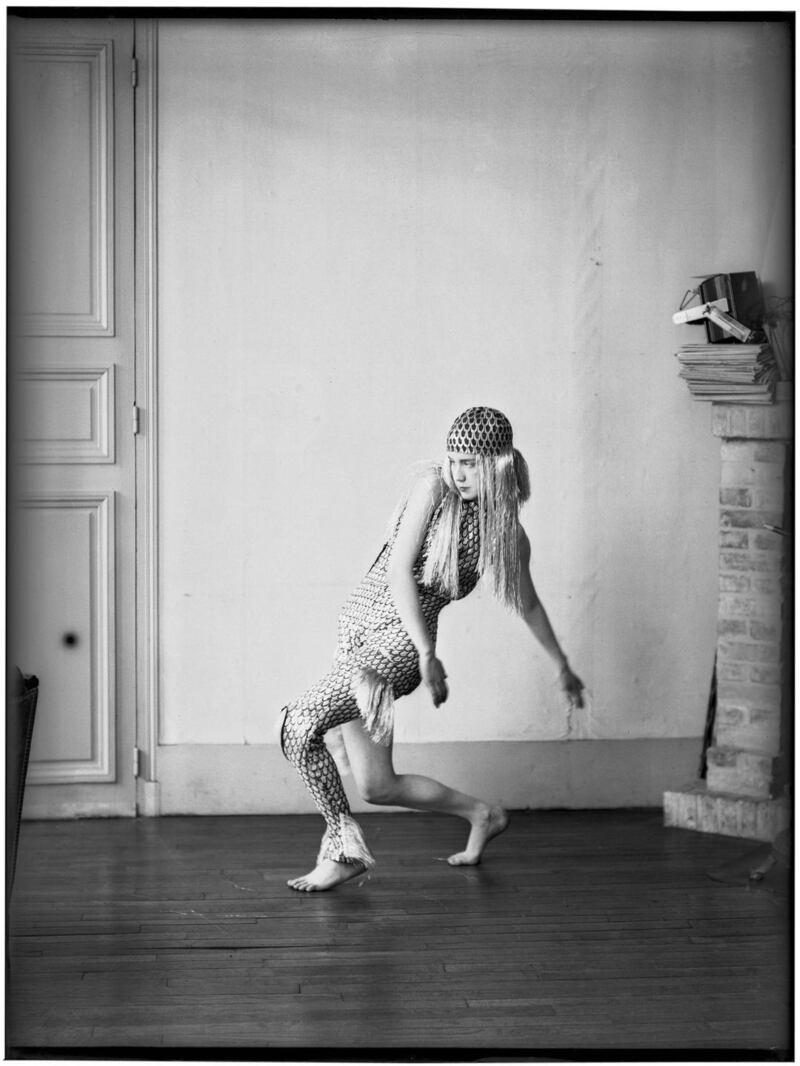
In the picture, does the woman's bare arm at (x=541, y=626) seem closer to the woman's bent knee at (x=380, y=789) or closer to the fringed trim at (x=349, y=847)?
the woman's bent knee at (x=380, y=789)

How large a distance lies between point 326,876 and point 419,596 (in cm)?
83

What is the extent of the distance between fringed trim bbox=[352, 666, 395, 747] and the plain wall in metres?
0.76

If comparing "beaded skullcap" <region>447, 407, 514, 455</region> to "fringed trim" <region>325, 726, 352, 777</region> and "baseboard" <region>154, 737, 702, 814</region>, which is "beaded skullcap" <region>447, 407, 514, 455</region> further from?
"baseboard" <region>154, 737, 702, 814</region>

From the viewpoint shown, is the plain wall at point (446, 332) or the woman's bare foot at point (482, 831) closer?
the woman's bare foot at point (482, 831)

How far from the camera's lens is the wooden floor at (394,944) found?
3057 mm

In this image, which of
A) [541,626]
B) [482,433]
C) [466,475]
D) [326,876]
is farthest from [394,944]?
[482,433]

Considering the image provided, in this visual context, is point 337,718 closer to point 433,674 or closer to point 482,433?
point 433,674

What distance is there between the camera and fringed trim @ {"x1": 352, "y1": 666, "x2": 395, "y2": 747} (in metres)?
3.99

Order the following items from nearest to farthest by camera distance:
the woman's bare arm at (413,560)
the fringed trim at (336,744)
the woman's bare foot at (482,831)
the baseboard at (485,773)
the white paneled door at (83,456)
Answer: the woman's bare arm at (413,560)
the woman's bare foot at (482,831)
the fringed trim at (336,744)
the white paneled door at (83,456)
the baseboard at (485,773)

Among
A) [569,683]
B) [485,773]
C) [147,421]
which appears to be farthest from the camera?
[485,773]

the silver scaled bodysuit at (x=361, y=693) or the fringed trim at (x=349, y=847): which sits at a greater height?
the silver scaled bodysuit at (x=361, y=693)

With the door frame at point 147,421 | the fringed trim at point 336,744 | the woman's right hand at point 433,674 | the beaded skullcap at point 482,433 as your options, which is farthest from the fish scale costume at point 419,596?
the door frame at point 147,421

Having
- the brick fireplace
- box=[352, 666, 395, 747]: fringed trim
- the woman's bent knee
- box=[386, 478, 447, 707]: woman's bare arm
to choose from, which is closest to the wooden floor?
the brick fireplace

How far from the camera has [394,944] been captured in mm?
3543
